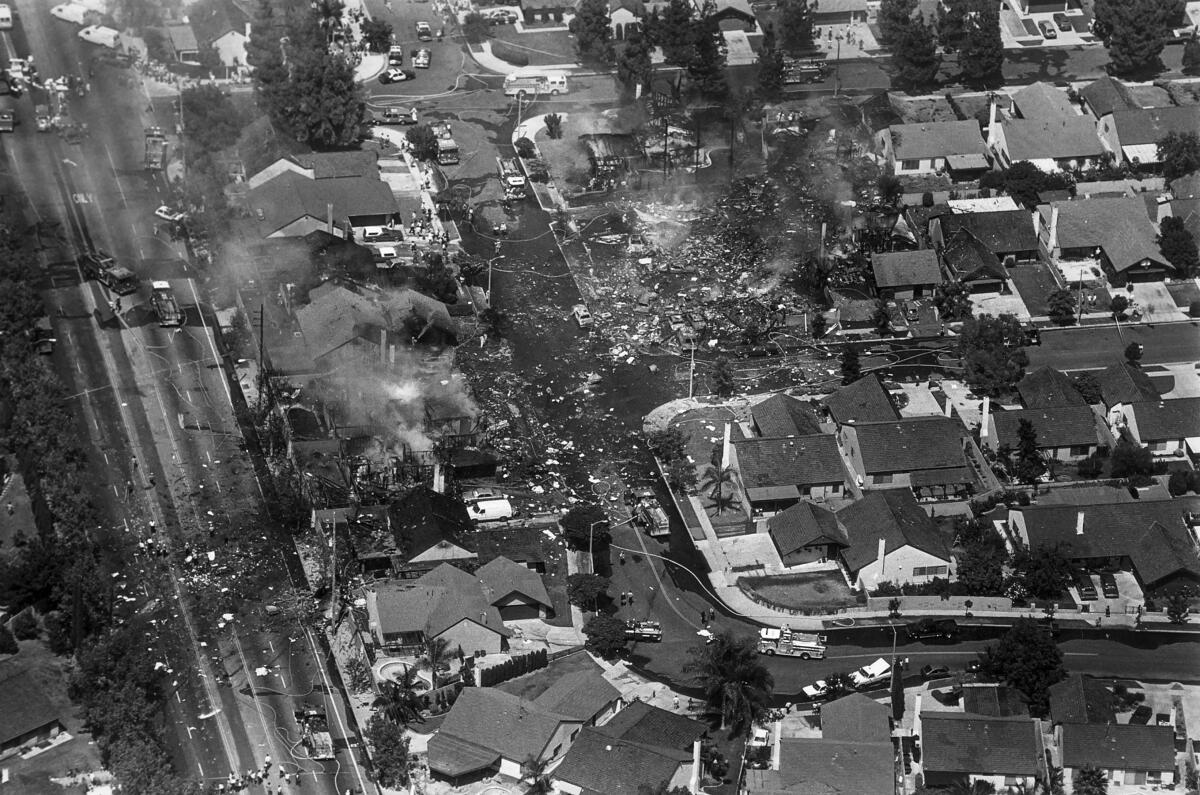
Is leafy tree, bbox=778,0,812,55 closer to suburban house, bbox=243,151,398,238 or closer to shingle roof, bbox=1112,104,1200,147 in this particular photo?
shingle roof, bbox=1112,104,1200,147

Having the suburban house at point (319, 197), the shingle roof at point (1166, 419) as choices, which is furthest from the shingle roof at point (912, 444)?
the suburban house at point (319, 197)

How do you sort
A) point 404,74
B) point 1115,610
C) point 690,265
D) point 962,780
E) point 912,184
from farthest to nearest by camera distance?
Result: point 404,74
point 912,184
point 690,265
point 1115,610
point 962,780

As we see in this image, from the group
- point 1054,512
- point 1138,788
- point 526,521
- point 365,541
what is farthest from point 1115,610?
point 365,541

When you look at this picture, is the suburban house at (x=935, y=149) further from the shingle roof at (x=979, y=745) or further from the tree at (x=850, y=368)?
the shingle roof at (x=979, y=745)

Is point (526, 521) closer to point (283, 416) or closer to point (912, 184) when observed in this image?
point (283, 416)

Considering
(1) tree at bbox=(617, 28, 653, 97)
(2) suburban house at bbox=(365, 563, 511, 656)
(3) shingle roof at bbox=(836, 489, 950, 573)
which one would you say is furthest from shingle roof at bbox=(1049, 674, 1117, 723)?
(1) tree at bbox=(617, 28, 653, 97)

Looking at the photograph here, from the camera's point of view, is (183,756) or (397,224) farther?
(397,224)
